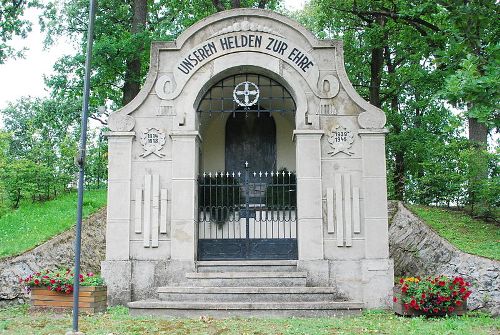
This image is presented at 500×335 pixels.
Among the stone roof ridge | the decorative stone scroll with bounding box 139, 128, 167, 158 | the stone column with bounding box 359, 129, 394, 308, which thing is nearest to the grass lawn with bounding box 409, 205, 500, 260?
the stone column with bounding box 359, 129, 394, 308

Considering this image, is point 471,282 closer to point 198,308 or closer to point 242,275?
point 242,275

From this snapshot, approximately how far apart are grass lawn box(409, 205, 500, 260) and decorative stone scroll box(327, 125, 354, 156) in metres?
3.18

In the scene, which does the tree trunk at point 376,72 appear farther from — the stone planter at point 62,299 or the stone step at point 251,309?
the stone planter at point 62,299

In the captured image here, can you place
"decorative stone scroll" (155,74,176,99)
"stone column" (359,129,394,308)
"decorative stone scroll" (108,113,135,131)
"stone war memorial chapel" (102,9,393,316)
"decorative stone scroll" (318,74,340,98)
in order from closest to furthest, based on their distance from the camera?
1. "stone column" (359,129,394,308)
2. "stone war memorial chapel" (102,9,393,316)
3. "decorative stone scroll" (108,113,135,131)
4. "decorative stone scroll" (318,74,340,98)
5. "decorative stone scroll" (155,74,176,99)

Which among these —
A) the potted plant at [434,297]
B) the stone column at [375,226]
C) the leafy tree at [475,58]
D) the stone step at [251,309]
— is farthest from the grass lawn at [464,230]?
the stone step at [251,309]

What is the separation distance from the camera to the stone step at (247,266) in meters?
11.9

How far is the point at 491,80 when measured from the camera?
30.7ft

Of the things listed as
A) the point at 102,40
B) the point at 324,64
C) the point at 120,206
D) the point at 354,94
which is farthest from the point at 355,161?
the point at 102,40

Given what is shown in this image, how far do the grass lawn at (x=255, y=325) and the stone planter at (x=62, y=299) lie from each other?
0.29m

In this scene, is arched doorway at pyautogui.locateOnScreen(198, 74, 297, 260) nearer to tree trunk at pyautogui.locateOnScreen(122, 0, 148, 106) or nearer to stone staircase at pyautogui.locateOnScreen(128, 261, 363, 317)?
stone staircase at pyautogui.locateOnScreen(128, 261, 363, 317)

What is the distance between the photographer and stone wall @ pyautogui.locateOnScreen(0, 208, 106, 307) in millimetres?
11648

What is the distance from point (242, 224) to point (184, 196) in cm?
214

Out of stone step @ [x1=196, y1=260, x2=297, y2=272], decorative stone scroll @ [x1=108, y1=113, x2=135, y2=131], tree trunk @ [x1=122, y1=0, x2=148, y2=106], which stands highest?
tree trunk @ [x1=122, y1=0, x2=148, y2=106]

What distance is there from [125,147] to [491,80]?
24.0 ft
